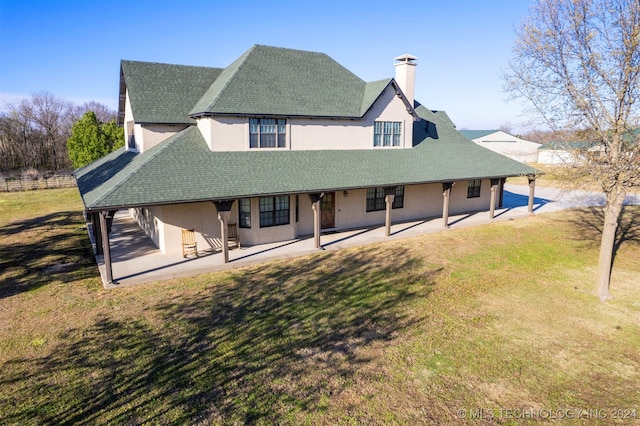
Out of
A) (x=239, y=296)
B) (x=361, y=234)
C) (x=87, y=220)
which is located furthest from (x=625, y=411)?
(x=87, y=220)

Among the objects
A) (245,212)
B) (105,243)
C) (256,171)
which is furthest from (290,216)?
(105,243)

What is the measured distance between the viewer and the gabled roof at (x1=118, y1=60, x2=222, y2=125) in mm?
18938

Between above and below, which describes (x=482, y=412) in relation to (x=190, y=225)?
below

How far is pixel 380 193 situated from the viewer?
21531 mm

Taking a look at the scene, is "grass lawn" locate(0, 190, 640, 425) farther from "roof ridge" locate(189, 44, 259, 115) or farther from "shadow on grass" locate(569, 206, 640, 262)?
"roof ridge" locate(189, 44, 259, 115)

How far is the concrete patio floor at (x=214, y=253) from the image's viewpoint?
14.1m

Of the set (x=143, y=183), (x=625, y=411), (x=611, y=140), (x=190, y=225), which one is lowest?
(x=625, y=411)

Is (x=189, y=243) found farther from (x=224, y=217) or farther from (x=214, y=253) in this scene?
(x=224, y=217)

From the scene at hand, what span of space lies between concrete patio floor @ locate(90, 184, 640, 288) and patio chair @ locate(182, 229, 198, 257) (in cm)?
35

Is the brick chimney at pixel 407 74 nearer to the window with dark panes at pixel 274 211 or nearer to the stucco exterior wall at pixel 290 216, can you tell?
the stucco exterior wall at pixel 290 216

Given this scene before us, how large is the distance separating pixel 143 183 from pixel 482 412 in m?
12.3

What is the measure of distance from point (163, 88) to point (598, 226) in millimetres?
24894

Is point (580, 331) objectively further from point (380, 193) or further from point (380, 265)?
point (380, 193)

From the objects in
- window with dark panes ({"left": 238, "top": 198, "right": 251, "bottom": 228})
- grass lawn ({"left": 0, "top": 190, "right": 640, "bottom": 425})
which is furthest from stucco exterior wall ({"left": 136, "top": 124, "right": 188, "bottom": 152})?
grass lawn ({"left": 0, "top": 190, "right": 640, "bottom": 425})
